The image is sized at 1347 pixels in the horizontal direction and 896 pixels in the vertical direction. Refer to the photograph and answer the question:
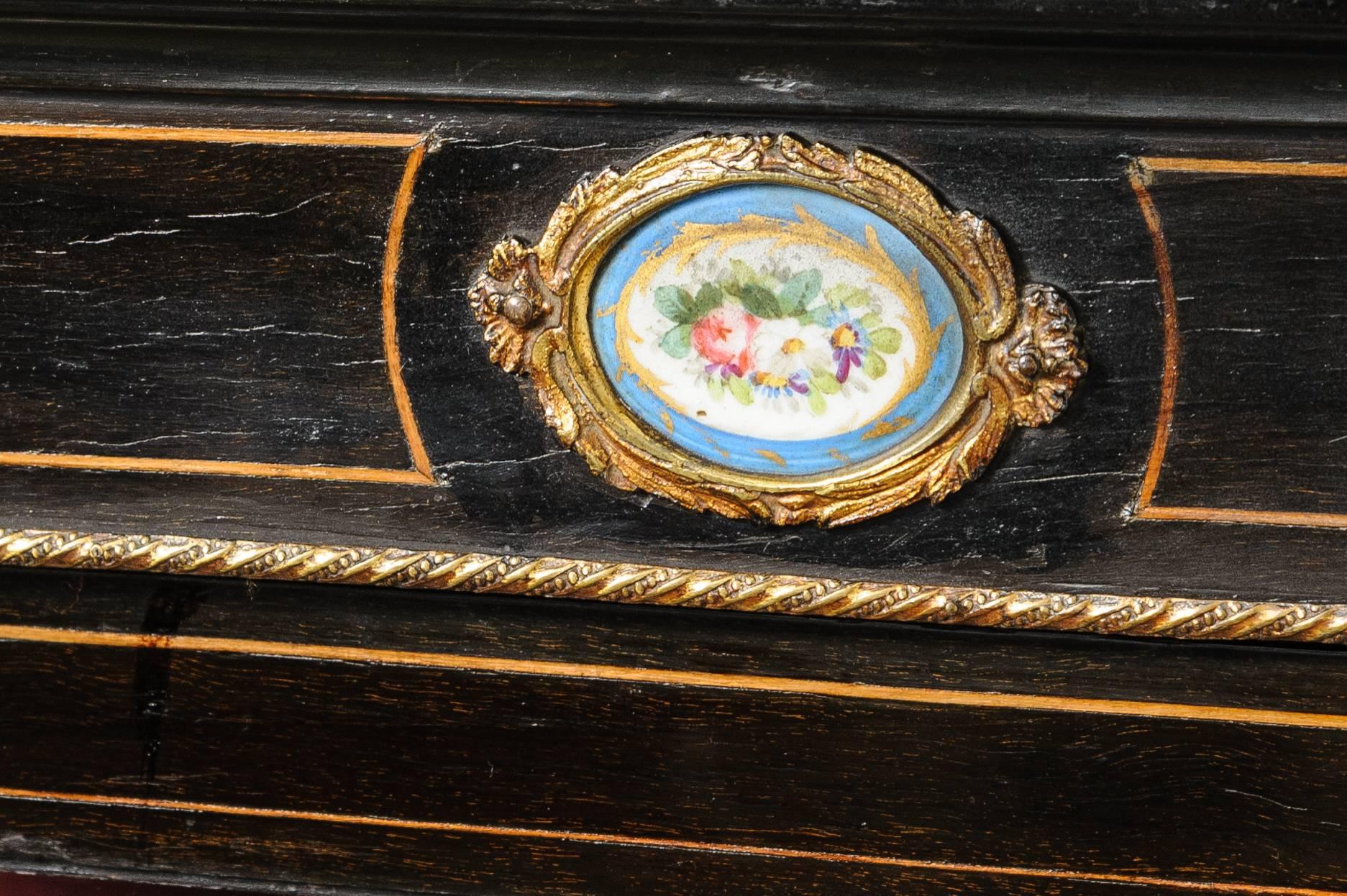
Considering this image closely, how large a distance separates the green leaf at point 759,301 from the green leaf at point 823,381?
0.16ft

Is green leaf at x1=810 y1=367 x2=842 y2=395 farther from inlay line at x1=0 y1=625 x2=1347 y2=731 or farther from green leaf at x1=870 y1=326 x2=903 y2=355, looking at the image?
inlay line at x1=0 y1=625 x2=1347 y2=731

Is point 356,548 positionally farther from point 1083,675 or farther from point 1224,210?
point 1224,210

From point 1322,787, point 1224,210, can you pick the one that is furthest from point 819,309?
point 1322,787

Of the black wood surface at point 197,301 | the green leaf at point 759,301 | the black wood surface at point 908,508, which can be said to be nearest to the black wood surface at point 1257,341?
the black wood surface at point 908,508

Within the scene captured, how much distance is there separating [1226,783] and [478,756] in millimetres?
589

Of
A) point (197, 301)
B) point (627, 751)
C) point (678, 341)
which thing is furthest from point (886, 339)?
point (197, 301)

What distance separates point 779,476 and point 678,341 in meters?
0.13

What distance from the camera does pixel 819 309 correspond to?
93 centimetres

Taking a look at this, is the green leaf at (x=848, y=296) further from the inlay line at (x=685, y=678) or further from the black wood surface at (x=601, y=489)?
the inlay line at (x=685, y=678)

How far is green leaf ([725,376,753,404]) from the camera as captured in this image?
0.97 metres

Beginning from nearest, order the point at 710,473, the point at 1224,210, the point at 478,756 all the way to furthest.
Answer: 1. the point at 1224,210
2. the point at 710,473
3. the point at 478,756

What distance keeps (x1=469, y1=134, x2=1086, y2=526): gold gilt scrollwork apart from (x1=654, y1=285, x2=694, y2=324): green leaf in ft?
0.17

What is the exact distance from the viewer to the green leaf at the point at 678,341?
0.96 m

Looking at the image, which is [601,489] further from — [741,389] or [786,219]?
[786,219]
